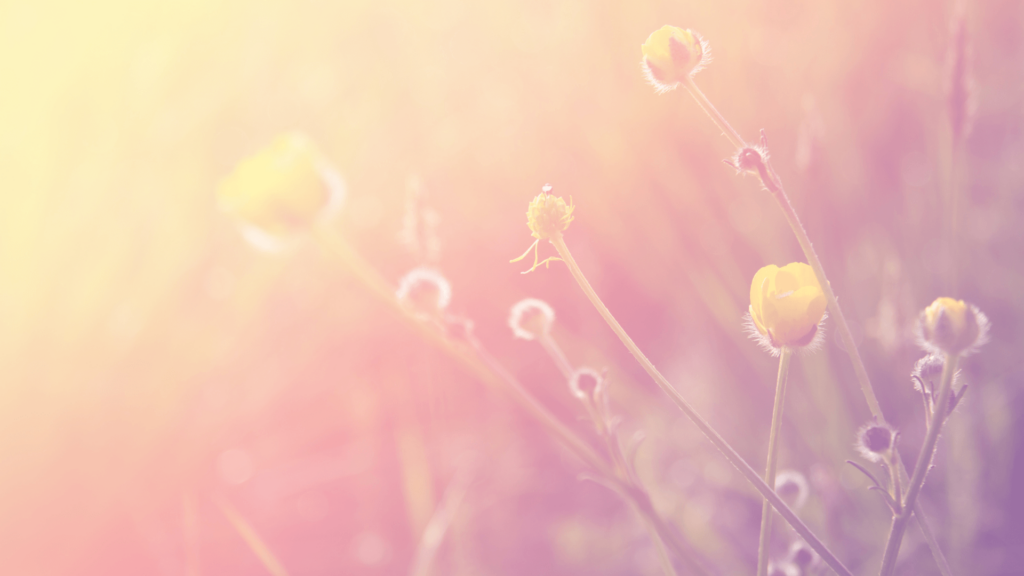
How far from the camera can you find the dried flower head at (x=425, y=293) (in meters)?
0.55

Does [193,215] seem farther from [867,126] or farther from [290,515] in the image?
[867,126]

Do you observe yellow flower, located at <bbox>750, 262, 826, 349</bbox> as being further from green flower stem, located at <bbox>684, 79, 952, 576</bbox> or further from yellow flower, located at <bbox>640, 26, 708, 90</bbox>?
yellow flower, located at <bbox>640, 26, 708, 90</bbox>

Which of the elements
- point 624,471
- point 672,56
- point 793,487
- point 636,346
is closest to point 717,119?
point 672,56

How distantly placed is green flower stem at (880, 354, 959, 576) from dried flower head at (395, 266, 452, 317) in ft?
1.15

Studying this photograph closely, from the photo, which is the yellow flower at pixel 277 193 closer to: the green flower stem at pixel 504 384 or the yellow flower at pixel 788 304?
the green flower stem at pixel 504 384

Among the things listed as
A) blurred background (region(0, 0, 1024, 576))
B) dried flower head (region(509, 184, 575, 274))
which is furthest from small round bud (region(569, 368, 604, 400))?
blurred background (region(0, 0, 1024, 576))

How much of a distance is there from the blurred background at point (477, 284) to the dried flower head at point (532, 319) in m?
0.43

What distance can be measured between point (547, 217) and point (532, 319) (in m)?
0.13

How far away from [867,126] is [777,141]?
33cm

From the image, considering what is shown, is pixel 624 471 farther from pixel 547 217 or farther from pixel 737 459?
pixel 547 217

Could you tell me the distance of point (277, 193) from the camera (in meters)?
0.48

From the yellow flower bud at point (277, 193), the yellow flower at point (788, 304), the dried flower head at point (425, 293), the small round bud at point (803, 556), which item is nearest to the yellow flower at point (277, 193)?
the yellow flower bud at point (277, 193)

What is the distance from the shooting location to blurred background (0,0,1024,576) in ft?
3.76

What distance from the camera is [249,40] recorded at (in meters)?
1.56
